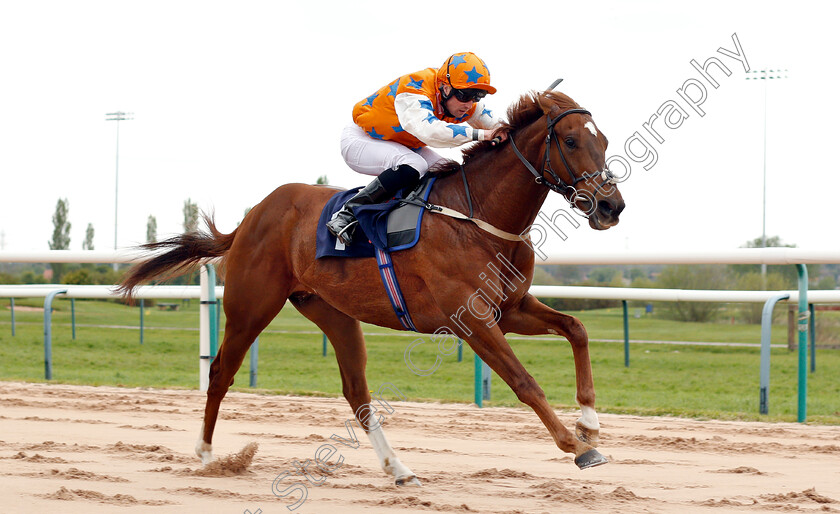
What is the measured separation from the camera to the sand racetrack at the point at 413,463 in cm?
353

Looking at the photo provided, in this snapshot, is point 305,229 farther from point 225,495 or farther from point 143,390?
point 143,390

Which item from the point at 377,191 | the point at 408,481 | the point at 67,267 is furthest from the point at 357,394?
the point at 67,267

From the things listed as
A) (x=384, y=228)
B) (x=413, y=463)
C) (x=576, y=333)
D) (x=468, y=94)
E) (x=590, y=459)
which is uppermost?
(x=468, y=94)

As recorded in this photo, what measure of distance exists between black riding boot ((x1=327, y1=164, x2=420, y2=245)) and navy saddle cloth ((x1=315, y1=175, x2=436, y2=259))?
39 millimetres

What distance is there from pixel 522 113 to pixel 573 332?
1.06 metres

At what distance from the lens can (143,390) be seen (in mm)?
7836

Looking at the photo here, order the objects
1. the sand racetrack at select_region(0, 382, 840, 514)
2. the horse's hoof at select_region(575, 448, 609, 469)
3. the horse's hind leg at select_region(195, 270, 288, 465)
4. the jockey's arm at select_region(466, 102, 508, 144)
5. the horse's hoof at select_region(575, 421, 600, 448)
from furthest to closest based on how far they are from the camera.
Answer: the horse's hind leg at select_region(195, 270, 288, 465)
the jockey's arm at select_region(466, 102, 508, 144)
the horse's hoof at select_region(575, 421, 600, 448)
the sand racetrack at select_region(0, 382, 840, 514)
the horse's hoof at select_region(575, 448, 609, 469)

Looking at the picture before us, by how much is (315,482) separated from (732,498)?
1.91 m

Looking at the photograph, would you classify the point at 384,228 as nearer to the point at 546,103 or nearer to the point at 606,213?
the point at 546,103

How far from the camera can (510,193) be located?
3.87 m

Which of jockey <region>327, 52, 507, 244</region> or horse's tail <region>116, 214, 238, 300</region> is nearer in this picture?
jockey <region>327, 52, 507, 244</region>

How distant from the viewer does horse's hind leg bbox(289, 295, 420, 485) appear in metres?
4.50

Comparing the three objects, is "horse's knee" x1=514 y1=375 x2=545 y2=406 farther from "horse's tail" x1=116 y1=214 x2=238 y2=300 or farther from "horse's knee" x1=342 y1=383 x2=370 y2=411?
"horse's tail" x1=116 y1=214 x2=238 y2=300

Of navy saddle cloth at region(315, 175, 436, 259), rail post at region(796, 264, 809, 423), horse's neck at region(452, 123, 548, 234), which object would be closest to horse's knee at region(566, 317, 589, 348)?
horse's neck at region(452, 123, 548, 234)
